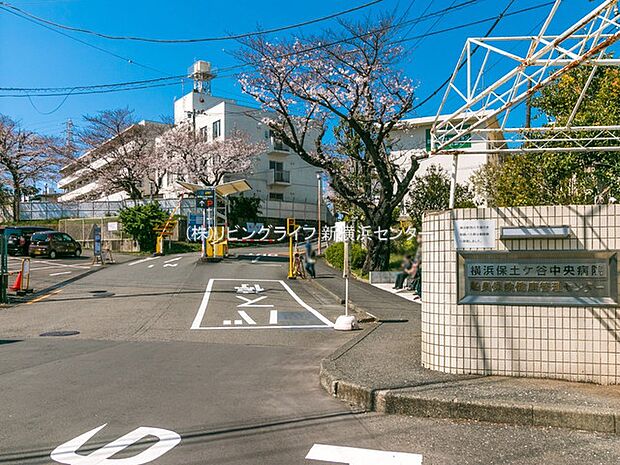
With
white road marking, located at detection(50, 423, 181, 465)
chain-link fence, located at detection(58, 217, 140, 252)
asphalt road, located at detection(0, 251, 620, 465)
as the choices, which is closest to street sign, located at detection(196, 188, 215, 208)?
chain-link fence, located at detection(58, 217, 140, 252)

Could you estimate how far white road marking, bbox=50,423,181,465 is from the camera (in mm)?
4539

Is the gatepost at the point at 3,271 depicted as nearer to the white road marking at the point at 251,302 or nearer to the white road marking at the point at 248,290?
the white road marking at the point at 251,302

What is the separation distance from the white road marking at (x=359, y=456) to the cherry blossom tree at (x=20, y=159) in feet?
159

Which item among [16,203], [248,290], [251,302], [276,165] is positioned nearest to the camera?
[251,302]

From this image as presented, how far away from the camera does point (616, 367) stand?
6.35 meters

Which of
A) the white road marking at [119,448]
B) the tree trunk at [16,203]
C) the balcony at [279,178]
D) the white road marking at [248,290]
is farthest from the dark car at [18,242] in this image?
the white road marking at [119,448]

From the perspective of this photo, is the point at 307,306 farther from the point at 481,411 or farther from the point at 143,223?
the point at 143,223

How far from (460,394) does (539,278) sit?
70.7 inches

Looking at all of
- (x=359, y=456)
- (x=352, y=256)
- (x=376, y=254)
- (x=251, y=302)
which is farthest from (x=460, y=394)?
(x=352, y=256)

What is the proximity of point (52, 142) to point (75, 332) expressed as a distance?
41.7m

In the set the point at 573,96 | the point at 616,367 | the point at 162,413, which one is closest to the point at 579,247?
the point at 616,367

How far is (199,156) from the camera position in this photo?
47.0 meters

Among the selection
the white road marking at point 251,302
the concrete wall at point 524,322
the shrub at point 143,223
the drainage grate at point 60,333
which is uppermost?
the shrub at point 143,223

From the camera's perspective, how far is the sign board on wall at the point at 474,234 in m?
6.75
